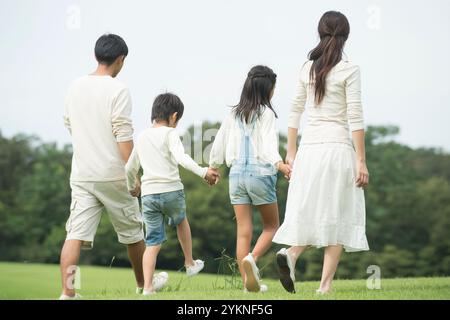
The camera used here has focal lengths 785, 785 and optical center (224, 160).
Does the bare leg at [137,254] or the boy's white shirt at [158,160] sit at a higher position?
the boy's white shirt at [158,160]

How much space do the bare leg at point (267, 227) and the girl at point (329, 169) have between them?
0.33 m

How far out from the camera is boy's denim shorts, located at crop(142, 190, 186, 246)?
6.12 m

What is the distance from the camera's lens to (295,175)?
232 inches

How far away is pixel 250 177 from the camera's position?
6082 millimetres

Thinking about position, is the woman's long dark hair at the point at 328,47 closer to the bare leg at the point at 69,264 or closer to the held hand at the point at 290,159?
the held hand at the point at 290,159

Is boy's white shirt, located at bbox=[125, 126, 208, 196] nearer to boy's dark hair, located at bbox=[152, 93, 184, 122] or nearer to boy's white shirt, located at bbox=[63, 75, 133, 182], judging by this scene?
boy's dark hair, located at bbox=[152, 93, 184, 122]

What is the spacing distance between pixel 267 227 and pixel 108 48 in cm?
186

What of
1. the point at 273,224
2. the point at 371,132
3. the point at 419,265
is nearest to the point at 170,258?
the point at 419,265

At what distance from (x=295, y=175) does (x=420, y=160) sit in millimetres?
55246

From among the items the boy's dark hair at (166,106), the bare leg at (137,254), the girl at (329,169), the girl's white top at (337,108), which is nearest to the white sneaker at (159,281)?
the bare leg at (137,254)

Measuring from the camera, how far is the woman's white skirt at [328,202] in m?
5.72

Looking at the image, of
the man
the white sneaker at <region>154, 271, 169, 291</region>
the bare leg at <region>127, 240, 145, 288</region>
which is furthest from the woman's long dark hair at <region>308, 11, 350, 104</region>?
the white sneaker at <region>154, 271, 169, 291</region>

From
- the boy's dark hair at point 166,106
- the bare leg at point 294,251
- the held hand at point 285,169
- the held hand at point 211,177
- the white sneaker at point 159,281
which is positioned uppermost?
the boy's dark hair at point 166,106
